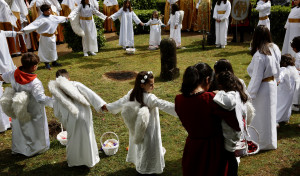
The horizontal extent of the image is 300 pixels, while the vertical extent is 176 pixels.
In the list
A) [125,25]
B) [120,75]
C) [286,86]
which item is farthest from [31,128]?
[125,25]

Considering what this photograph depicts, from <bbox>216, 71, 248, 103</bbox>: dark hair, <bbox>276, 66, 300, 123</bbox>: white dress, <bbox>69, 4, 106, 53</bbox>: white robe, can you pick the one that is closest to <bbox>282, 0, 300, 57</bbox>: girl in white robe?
<bbox>276, 66, 300, 123</bbox>: white dress

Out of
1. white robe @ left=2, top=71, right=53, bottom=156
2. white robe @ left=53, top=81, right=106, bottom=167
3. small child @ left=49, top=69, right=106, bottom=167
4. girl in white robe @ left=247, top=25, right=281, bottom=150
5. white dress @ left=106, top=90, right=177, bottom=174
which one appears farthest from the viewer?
white robe @ left=2, top=71, right=53, bottom=156

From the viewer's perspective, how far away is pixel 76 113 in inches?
175

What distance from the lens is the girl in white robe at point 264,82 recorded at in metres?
4.76

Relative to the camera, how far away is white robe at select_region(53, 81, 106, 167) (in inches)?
182

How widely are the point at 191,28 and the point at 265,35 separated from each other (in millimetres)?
12024

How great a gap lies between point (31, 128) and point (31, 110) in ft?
1.07

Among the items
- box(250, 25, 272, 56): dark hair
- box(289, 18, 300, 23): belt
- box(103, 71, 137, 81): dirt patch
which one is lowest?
box(103, 71, 137, 81): dirt patch

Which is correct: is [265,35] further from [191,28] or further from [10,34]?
[191,28]

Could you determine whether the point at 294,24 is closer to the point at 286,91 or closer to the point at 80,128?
the point at 286,91

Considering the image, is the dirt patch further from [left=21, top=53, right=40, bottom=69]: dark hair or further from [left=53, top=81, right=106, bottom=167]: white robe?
[left=53, top=81, right=106, bottom=167]: white robe

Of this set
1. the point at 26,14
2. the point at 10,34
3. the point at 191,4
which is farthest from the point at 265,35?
the point at 191,4

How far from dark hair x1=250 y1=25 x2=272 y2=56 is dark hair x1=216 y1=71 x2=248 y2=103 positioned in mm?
1142

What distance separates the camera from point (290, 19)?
9883mm
